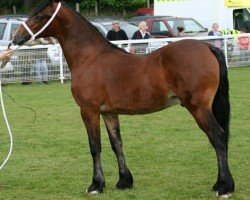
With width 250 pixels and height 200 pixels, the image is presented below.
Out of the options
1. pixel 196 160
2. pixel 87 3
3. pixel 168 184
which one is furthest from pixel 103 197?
pixel 87 3

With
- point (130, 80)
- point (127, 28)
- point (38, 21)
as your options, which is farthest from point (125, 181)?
point (127, 28)

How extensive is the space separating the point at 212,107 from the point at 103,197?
1.64 m

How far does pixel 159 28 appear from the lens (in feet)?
91.4

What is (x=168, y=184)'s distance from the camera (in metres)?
7.99

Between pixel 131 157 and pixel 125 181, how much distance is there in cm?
171

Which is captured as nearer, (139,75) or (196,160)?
(139,75)

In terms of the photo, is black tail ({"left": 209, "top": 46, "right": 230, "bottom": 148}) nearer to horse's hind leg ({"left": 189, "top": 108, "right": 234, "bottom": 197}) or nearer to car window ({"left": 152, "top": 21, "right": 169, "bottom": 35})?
horse's hind leg ({"left": 189, "top": 108, "right": 234, "bottom": 197})

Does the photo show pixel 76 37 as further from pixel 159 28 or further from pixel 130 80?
pixel 159 28

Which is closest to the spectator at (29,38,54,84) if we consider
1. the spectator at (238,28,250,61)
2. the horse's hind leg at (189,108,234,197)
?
the spectator at (238,28,250,61)

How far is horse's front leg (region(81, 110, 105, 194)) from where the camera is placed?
25.4ft

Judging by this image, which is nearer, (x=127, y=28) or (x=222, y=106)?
(x=222, y=106)

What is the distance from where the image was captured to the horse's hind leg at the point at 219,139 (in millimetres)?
7230

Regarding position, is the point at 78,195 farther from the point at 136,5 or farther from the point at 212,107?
the point at 136,5

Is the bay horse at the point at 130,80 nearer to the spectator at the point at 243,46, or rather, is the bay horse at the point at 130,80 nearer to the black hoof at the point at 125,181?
the black hoof at the point at 125,181
